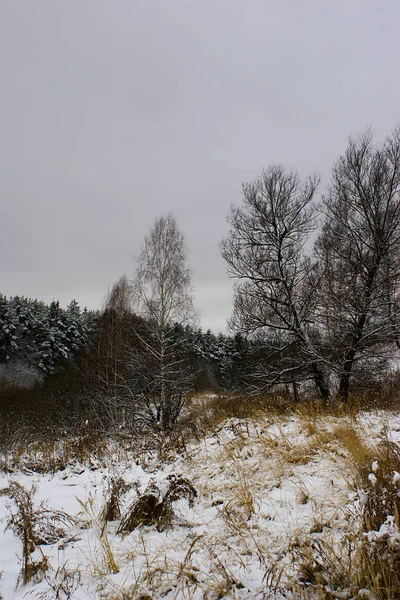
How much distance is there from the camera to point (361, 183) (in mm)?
8414

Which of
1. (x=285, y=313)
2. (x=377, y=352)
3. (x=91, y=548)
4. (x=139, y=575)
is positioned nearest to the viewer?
(x=139, y=575)

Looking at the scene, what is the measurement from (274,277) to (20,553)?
7566 millimetres

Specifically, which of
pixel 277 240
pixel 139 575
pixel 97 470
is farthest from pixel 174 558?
pixel 277 240

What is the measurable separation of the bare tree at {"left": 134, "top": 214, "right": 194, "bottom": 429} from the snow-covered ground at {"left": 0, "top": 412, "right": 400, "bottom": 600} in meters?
5.31

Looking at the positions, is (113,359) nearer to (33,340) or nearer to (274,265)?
(274,265)

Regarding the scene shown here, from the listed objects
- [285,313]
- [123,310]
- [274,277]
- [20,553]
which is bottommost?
[20,553]

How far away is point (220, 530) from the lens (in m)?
2.91

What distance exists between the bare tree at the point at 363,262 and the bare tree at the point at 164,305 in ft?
16.3

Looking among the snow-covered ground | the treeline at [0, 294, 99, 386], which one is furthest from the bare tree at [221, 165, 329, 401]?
the treeline at [0, 294, 99, 386]

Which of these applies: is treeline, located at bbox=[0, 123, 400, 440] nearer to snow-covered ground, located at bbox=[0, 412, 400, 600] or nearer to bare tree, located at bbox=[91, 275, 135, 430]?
bare tree, located at bbox=[91, 275, 135, 430]

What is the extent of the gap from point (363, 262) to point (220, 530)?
7.48 m

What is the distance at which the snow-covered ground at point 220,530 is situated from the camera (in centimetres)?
216

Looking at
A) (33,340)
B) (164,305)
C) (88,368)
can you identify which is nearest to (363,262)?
(164,305)

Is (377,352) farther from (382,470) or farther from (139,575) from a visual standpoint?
(139,575)
